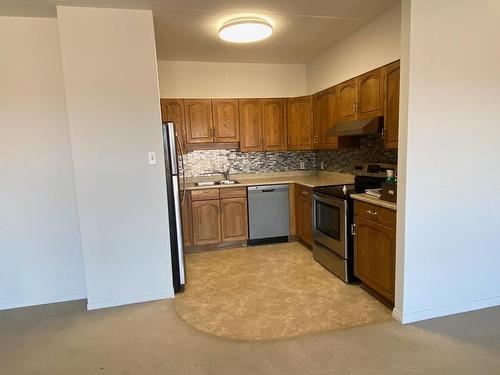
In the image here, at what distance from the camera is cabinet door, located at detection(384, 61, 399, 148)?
2.77 metres

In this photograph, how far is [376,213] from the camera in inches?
105

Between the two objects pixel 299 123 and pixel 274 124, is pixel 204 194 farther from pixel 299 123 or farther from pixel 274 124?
pixel 299 123

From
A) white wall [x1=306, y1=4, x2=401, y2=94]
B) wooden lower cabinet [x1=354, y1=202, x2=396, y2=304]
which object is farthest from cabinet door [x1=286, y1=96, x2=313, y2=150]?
wooden lower cabinet [x1=354, y1=202, x2=396, y2=304]

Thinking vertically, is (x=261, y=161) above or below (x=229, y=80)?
below

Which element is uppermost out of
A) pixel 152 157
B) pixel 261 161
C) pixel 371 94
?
pixel 371 94

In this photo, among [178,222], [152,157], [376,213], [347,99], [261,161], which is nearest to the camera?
[376,213]

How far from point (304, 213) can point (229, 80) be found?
214cm

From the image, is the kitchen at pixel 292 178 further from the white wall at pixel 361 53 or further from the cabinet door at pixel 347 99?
the white wall at pixel 361 53

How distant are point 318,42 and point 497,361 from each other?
334 cm

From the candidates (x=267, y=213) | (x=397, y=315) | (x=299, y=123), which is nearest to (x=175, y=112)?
(x=299, y=123)

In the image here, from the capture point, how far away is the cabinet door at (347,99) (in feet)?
11.2

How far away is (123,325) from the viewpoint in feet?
8.23

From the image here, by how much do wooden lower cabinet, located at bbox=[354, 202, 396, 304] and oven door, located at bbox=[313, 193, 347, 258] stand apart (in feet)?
0.53

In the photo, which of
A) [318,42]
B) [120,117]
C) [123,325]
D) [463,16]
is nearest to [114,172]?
[120,117]
